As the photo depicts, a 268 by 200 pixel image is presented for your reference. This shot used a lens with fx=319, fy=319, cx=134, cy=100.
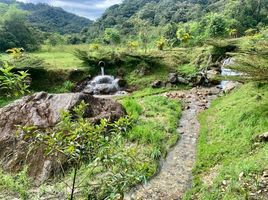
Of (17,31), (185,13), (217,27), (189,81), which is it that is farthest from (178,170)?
(185,13)

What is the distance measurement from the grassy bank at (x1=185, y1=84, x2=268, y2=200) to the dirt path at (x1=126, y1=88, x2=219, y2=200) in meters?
0.25

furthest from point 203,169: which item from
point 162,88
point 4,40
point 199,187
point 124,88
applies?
point 4,40

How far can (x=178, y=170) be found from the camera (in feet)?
25.4

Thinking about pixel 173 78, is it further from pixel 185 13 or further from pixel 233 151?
pixel 185 13

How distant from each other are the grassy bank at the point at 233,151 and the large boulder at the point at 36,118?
2.98 m

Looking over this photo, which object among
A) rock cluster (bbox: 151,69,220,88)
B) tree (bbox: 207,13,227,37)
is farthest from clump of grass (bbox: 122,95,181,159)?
tree (bbox: 207,13,227,37)

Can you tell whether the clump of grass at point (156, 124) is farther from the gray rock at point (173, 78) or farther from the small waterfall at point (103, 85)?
the small waterfall at point (103, 85)

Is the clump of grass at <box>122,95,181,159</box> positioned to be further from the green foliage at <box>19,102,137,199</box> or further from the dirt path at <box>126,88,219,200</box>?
the green foliage at <box>19,102,137,199</box>

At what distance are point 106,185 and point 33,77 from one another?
17.5 m

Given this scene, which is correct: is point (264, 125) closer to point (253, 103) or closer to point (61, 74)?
point (253, 103)

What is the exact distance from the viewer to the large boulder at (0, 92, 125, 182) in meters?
7.25

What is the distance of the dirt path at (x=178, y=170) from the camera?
21.8 ft

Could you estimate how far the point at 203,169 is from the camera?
7.56 metres

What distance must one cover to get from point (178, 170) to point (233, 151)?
1441 mm
